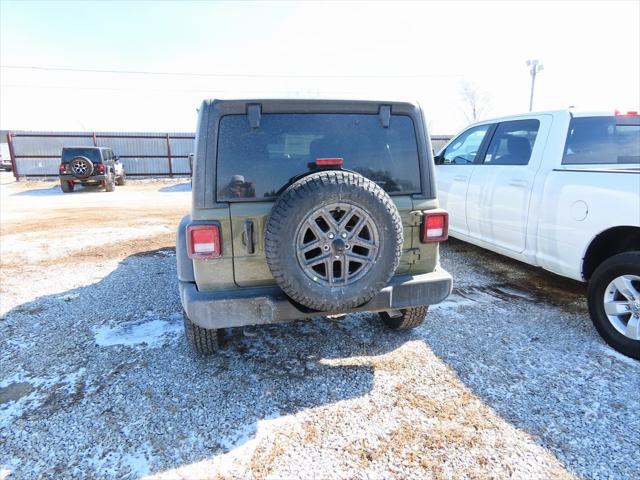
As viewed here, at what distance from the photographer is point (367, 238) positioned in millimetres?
2561

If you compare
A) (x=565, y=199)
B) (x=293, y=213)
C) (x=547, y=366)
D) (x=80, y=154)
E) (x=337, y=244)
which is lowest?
(x=547, y=366)

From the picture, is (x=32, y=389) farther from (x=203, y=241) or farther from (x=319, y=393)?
(x=319, y=393)

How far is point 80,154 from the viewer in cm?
1530

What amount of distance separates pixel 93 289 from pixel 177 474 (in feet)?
11.1

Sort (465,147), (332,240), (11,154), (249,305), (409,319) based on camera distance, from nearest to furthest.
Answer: (332,240), (249,305), (409,319), (465,147), (11,154)

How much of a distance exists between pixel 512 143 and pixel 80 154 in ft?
52.0

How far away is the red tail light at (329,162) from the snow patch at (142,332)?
2.07m

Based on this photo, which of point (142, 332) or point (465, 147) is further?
point (465, 147)

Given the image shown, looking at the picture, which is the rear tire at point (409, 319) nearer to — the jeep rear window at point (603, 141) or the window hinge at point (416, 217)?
the window hinge at point (416, 217)

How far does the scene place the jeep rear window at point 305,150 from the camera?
2.58 m

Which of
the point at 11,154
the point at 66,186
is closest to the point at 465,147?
the point at 66,186

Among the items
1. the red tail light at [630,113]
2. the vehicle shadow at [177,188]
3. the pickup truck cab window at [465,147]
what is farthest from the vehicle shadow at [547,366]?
the vehicle shadow at [177,188]

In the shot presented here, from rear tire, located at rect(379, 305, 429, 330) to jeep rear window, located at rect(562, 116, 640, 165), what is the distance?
211 cm

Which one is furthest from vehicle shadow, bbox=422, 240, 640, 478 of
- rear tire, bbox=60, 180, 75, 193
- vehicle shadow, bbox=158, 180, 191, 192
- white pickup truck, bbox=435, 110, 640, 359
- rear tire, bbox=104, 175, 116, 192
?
rear tire, bbox=60, 180, 75, 193
